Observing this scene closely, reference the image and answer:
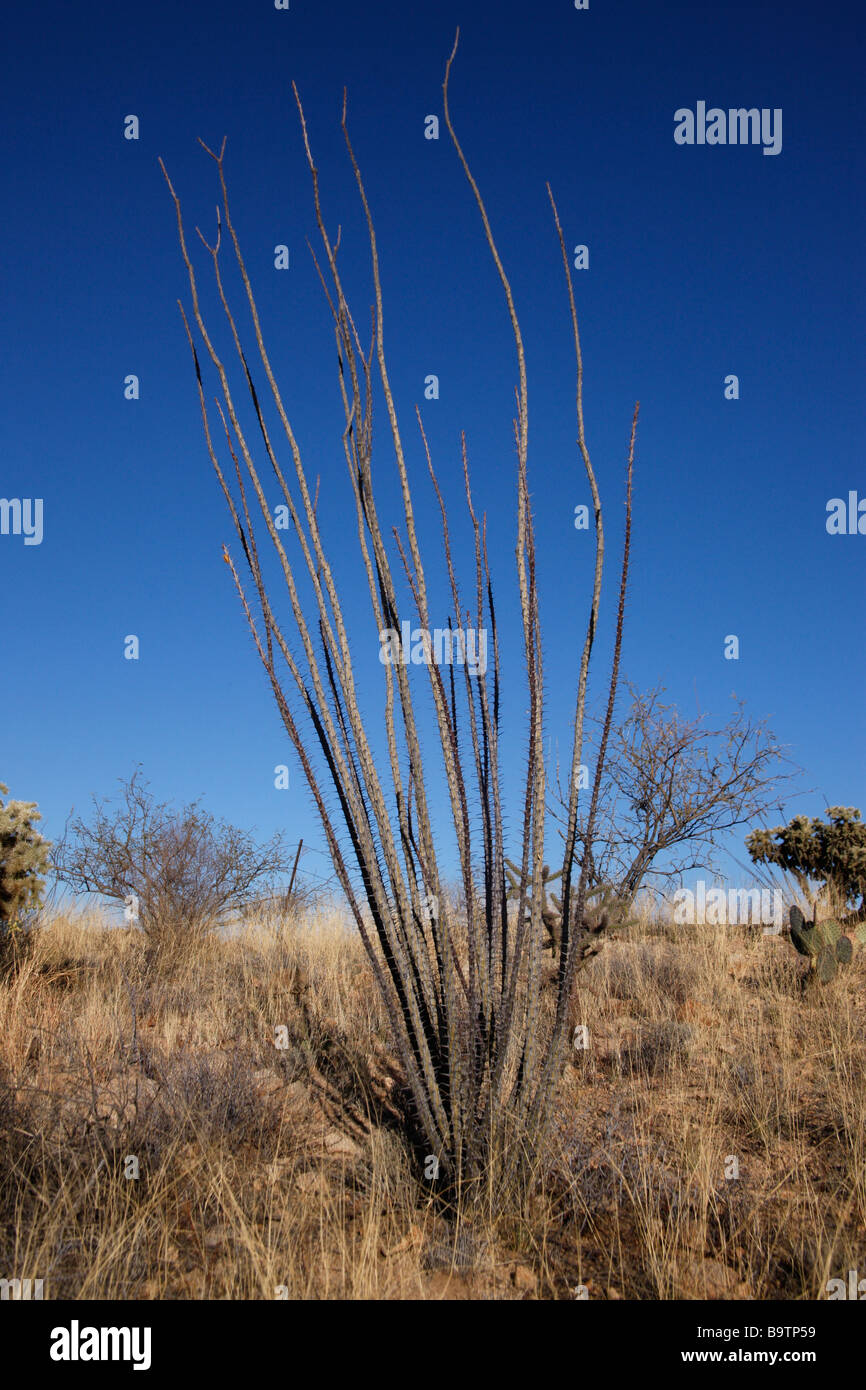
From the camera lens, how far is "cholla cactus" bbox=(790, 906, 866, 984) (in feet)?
21.1

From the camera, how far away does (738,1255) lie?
10.5 feet

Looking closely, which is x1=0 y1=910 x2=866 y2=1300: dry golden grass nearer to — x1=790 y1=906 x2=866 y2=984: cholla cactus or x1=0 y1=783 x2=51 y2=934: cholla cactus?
x1=790 y1=906 x2=866 y2=984: cholla cactus

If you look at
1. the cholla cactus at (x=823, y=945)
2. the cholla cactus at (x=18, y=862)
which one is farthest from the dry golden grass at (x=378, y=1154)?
the cholla cactus at (x=18, y=862)

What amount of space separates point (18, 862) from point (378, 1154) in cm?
548

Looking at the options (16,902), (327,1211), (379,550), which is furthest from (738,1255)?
(16,902)

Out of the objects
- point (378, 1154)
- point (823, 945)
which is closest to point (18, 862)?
point (378, 1154)

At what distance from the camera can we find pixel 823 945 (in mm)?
6516

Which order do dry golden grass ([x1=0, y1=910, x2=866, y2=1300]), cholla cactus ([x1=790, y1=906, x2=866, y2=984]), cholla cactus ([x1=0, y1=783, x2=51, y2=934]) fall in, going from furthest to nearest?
cholla cactus ([x1=0, y1=783, x2=51, y2=934]) < cholla cactus ([x1=790, y1=906, x2=866, y2=984]) < dry golden grass ([x1=0, y1=910, x2=866, y2=1300])

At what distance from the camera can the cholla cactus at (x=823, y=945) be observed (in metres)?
6.43

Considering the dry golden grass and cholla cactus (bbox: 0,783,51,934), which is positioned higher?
cholla cactus (bbox: 0,783,51,934)

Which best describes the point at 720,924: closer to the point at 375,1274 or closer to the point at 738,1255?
the point at 738,1255

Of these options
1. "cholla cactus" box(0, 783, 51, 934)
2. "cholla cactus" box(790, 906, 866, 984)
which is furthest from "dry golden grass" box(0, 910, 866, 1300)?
"cholla cactus" box(0, 783, 51, 934)

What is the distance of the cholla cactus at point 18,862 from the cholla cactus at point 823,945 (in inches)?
270

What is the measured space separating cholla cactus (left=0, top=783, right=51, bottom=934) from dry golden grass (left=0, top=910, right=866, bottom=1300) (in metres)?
1.39
